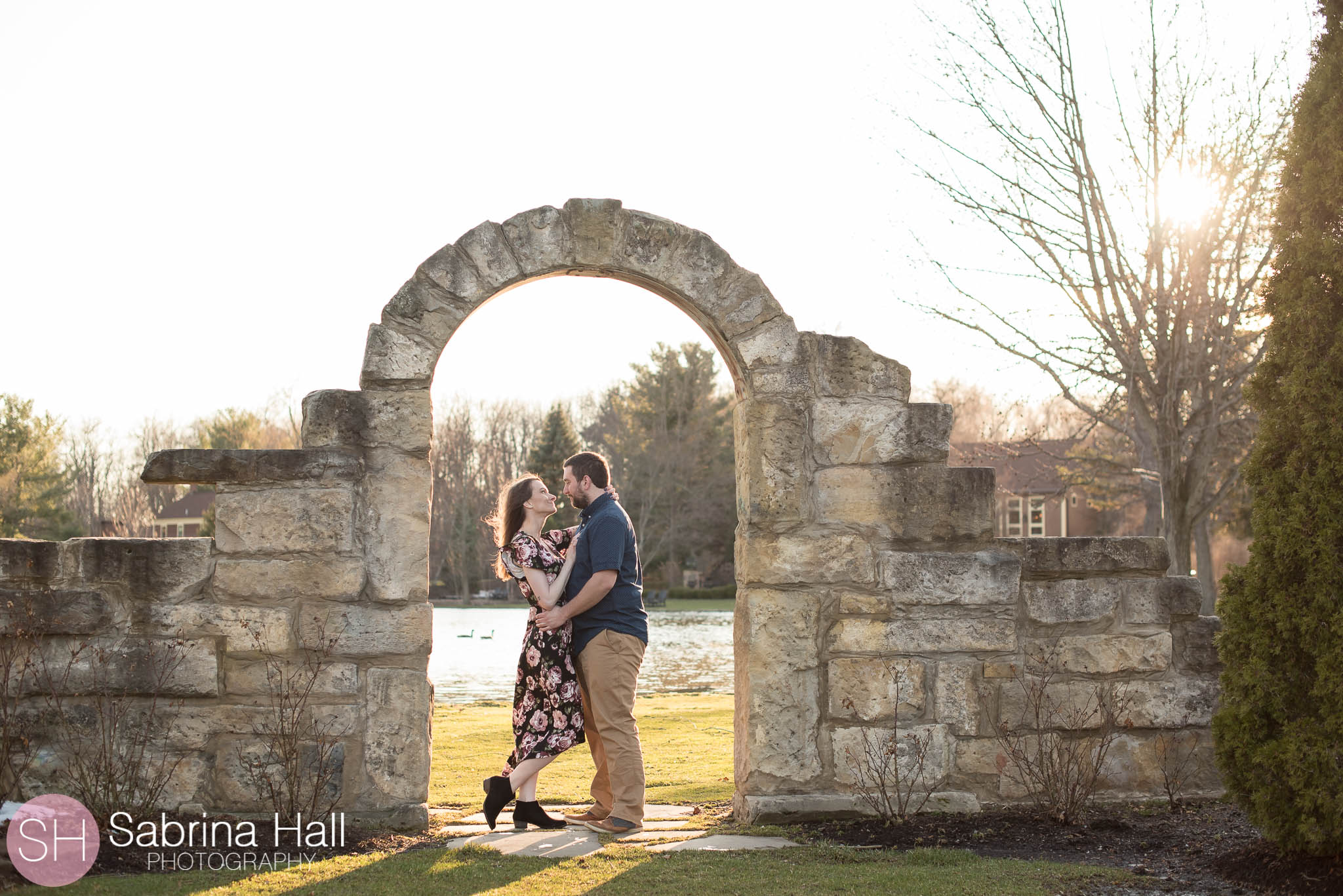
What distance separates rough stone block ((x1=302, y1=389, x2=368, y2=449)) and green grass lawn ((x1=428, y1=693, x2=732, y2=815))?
1983 mm

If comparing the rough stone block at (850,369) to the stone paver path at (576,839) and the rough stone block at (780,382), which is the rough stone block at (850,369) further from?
the stone paver path at (576,839)

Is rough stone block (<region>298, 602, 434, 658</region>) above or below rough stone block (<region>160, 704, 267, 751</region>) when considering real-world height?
above

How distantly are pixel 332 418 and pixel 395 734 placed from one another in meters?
1.51

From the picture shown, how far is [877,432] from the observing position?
17.6 feet

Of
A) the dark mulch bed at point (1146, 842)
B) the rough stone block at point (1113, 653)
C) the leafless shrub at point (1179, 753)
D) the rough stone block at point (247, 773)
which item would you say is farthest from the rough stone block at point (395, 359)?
the leafless shrub at point (1179, 753)

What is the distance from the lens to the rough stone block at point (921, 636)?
520cm

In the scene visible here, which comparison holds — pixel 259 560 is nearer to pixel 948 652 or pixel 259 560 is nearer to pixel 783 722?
pixel 783 722

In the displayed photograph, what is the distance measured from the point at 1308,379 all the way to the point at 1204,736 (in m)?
2.25

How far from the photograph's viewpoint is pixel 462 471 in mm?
37844

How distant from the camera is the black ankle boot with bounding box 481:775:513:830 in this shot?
195 inches

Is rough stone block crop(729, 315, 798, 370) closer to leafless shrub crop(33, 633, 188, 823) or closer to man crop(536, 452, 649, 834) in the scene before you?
man crop(536, 452, 649, 834)

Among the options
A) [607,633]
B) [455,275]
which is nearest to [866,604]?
[607,633]

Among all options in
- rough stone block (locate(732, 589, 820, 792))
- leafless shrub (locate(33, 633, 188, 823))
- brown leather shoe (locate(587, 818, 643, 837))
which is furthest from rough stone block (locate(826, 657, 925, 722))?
leafless shrub (locate(33, 633, 188, 823))

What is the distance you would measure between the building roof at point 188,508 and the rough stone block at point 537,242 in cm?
4199
